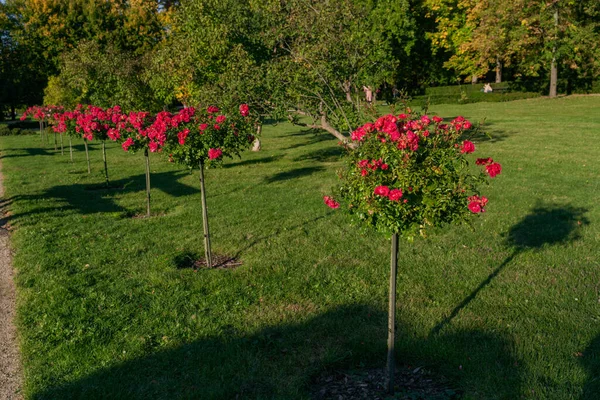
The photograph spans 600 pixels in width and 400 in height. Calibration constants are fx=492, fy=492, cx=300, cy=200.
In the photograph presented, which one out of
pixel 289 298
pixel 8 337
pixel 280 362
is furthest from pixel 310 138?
pixel 280 362

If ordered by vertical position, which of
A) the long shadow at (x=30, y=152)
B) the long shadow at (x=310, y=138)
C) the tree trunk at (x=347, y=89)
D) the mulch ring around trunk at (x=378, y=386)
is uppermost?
the tree trunk at (x=347, y=89)

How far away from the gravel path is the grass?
0.13 meters

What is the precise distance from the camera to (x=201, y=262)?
26.3ft

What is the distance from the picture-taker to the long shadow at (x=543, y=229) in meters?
7.92

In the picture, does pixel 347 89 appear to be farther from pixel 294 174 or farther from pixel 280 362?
pixel 280 362

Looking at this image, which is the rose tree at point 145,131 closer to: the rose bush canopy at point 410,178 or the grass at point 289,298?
the grass at point 289,298

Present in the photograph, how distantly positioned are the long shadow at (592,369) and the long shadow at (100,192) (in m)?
9.55

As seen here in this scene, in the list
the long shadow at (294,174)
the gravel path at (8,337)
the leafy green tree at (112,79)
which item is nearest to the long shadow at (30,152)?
the leafy green tree at (112,79)

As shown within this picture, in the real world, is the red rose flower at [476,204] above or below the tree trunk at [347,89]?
below

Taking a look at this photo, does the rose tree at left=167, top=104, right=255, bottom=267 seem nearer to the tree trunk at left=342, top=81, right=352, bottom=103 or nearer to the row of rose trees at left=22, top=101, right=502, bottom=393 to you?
the row of rose trees at left=22, top=101, right=502, bottom=393

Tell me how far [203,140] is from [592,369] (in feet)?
19.5

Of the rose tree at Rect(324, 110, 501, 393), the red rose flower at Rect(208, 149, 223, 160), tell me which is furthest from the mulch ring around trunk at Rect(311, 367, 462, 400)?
the red rose flower at Rect(208, 149, 223, 160)

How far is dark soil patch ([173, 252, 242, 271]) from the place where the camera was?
7789 mm

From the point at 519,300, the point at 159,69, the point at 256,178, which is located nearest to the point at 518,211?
the point at 519,300
